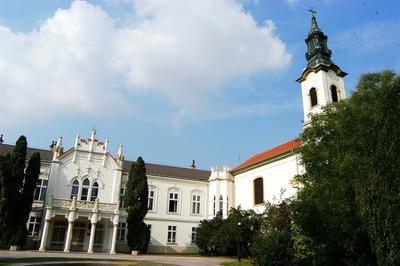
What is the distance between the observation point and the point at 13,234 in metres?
30.8

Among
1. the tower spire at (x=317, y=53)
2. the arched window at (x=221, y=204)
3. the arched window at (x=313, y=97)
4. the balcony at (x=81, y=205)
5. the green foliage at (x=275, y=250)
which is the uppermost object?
the tower spire at (x=317, y=53)

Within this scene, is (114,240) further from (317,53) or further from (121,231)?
(317,53)

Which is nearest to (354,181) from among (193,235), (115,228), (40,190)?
(115,228)

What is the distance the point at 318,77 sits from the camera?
35031 mm

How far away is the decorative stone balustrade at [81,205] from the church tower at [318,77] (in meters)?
20.9

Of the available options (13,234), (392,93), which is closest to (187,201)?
(13,234)

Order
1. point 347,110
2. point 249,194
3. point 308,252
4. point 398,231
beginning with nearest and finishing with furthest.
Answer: point 398,231 → point 347,110 → point 308,252 → point 249,194

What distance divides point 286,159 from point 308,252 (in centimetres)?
1342

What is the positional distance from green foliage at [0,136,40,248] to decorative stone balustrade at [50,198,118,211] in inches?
90.5

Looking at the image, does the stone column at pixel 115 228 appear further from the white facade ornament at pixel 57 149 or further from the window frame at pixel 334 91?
the window frame at pixel 334 91

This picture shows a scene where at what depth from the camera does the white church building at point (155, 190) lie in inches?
1345

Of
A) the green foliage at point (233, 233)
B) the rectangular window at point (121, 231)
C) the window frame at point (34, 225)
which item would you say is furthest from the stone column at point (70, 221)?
the green foliage at point (233, 233)

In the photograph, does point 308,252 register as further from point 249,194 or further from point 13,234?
point 13,234

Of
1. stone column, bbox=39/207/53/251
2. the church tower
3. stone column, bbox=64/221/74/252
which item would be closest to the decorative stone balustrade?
stone column, bbox=39/207/53/251
